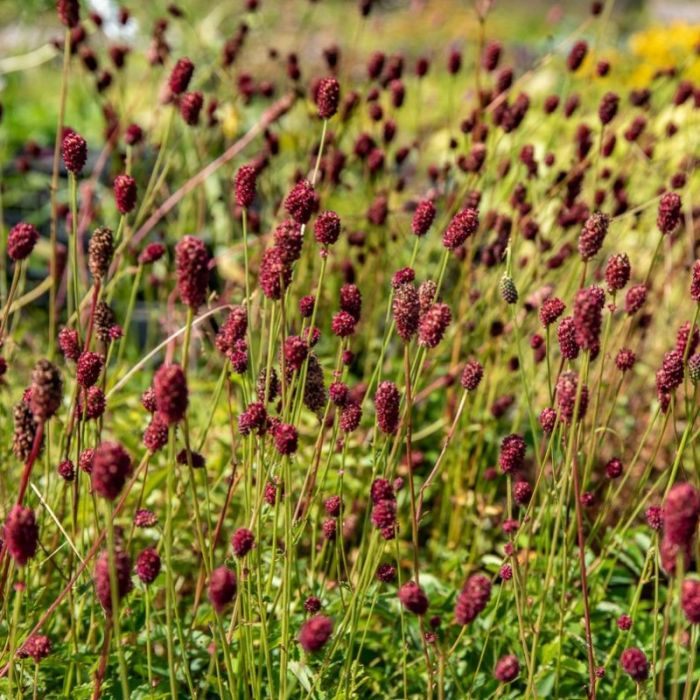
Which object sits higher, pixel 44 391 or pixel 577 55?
pixel 577 55

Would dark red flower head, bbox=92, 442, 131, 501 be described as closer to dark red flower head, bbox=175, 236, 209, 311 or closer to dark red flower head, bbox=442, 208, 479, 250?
dark red flower head, bbox=175, 236, 209, 311

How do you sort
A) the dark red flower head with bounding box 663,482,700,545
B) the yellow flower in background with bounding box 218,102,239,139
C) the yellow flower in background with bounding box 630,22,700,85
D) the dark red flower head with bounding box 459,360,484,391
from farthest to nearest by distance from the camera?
the yellow flower in background with bounding box 630,22,700,85 → the yellow flower in background with bounding box 218,102,239,139 → the dark red flower head with bounding box 459,360,484,391 → the dark red flower head with bounding box 663,482,700,545

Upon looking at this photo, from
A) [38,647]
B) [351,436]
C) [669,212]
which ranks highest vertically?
[669,212]

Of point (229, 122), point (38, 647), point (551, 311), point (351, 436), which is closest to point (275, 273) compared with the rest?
point (551, 311)

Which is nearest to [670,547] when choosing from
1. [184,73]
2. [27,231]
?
[27,231]

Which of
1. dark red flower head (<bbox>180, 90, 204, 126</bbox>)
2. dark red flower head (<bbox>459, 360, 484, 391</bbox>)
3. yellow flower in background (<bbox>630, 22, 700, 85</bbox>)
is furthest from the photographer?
yellow flower in background (<bbox>630, 22, 700, 85</bbox>)

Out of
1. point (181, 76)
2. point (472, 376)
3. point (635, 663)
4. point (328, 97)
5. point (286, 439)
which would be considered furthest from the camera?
point (181, 76)

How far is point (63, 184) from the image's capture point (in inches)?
208

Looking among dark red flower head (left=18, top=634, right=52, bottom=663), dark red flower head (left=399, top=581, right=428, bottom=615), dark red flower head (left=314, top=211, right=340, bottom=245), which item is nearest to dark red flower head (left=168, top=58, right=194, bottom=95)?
dark red flower head (left=314, top=211, right=340, bottom=245)

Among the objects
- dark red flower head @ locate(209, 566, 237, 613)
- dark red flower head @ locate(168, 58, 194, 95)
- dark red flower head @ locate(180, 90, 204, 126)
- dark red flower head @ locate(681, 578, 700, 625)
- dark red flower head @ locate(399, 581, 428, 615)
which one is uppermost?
dark red flower head @ locate(168, 58, 194, 95)

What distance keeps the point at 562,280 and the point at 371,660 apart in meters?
1.94

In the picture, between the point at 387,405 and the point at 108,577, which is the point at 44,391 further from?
the point at 387,405

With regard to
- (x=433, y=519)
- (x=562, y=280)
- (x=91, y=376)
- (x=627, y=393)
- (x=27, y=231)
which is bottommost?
(x=433, y=519)

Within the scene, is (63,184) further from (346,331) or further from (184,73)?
(346,331)
